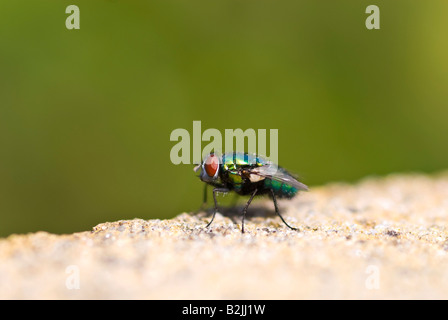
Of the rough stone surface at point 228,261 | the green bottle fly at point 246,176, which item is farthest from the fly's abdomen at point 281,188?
the rough stone surface at point 228,261

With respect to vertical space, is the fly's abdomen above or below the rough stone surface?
above

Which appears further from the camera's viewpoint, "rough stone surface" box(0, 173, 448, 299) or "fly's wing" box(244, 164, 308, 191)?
"fly's wing" box(244, 164, 308, 191)

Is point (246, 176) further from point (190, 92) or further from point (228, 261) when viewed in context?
point (190, 92)

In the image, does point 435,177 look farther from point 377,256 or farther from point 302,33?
point 377,256

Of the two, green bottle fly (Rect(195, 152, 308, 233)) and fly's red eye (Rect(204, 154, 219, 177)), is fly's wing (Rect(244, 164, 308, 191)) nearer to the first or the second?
green bottle fly (Rect(195, 152, 308, 233))

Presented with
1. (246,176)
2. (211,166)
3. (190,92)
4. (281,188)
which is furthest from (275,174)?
(190,92)

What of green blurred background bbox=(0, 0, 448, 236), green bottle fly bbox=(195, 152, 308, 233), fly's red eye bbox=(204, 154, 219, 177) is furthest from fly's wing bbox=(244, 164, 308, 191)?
green blurred background bbox=(0, 0, 448, 236)
